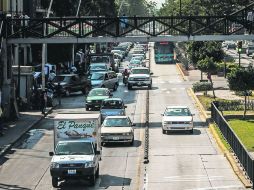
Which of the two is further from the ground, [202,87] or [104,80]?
[104,80]

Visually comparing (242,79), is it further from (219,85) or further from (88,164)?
(219,85)

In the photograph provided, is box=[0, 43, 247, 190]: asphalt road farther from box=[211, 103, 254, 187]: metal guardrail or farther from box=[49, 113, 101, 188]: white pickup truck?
box=[49, 113, 101, 188]: white pickup truck

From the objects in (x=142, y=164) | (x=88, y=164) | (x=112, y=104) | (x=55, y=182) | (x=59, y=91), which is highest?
(x=112, y=104)

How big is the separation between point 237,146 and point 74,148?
6.94 m

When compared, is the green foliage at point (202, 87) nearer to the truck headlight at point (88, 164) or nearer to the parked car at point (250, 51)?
the truck headlight at point (88, 164)

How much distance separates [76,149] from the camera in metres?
28.1

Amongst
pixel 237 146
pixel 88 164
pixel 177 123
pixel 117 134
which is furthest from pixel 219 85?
pixel 88 164

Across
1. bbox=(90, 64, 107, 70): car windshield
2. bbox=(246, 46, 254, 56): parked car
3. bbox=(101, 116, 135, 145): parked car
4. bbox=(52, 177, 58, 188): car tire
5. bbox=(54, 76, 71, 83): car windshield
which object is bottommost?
bbox=(52, 177, 58, 188): car tire

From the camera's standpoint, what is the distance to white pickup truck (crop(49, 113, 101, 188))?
27.1 meters

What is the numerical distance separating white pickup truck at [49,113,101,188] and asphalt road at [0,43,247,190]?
77 cm

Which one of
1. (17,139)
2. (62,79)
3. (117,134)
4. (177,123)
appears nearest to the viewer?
(117,134)

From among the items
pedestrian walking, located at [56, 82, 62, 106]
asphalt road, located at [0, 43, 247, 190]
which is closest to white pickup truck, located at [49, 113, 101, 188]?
asphalt road, located at [0, 43, 247, 190]

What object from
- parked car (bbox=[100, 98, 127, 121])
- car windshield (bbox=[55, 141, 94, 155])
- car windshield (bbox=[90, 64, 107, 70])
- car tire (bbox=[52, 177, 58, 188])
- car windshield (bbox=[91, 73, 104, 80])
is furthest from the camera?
car windshield (bbox=[90, 64, 107, 70])

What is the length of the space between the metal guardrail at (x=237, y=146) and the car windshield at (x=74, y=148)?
5601 mm
